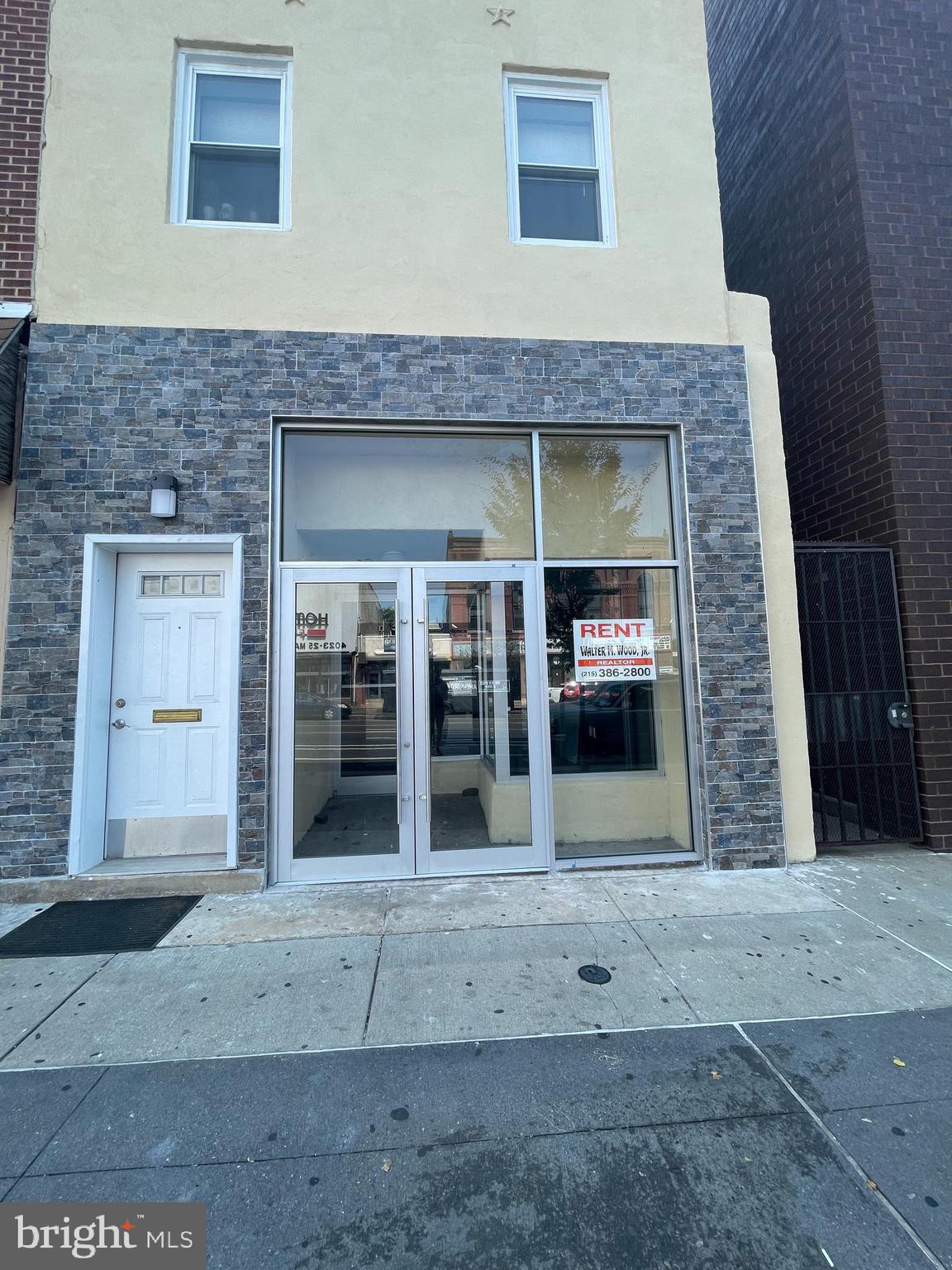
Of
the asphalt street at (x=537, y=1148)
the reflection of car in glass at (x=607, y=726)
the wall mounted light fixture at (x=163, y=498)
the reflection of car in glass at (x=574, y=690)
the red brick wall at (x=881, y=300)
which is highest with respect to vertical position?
the red brick wall at (x=881, y=300)

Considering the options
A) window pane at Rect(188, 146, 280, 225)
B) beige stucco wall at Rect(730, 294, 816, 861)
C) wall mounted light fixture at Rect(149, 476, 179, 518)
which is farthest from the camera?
window pane at Rect(188, 146, 280, 225)

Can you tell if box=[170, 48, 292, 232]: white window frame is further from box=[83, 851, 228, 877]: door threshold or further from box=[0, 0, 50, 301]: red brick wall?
box=[83, 851, 228, 877]: door threshold

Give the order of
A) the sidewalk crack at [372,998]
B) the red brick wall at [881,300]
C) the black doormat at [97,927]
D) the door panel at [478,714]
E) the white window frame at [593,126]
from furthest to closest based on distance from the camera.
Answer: the red brick wall at [881,300] → the white window frame at [593,126] → the door panel at [478,714] → the black doormat at [97,927] → the sidewalk crack at [372,998]

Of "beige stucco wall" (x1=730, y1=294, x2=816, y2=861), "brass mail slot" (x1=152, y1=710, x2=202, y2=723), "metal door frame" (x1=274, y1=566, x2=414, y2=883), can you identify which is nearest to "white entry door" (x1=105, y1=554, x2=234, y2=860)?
"brass mail slot" (x1=152, y1=710, x2=202, y2=723)

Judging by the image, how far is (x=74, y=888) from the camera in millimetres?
4391

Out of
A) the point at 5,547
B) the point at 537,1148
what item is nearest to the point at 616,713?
the point at 537,1148

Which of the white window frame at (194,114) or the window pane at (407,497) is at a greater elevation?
the white window frame at (194,114)

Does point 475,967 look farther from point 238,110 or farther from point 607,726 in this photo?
point 238,110

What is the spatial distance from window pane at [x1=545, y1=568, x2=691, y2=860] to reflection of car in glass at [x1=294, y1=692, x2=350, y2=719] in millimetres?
1783

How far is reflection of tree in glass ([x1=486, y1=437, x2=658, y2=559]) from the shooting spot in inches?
206

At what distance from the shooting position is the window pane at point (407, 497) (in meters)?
5.09

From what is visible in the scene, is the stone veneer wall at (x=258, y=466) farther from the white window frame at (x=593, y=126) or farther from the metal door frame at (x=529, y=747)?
the metal door frame at (x=529, y=747)

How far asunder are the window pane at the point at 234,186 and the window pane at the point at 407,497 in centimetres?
201

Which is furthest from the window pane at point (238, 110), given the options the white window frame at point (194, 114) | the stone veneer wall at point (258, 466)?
the stone veneer wall at point (258, 466)
